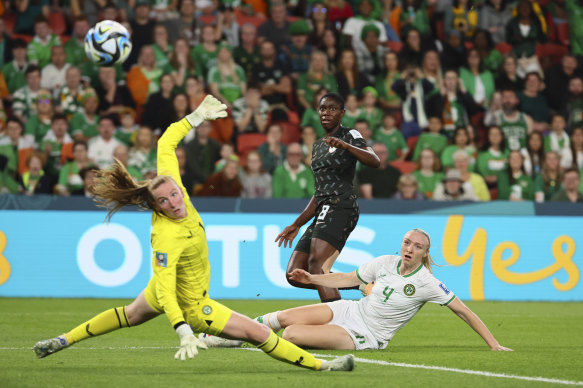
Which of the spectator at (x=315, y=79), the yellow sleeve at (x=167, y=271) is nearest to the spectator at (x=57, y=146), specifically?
the spectator at (x=315, y=79)

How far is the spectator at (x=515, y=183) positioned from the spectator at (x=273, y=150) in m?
3.58

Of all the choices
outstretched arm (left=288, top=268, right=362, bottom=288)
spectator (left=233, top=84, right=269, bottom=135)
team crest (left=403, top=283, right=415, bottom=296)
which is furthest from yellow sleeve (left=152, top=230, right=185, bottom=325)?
spectator (left=233, top=84, right=269, bottom=135)

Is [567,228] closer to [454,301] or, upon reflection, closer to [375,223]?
[375,223]

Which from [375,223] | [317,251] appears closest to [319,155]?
[317,251]

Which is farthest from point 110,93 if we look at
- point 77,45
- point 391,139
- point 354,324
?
point 354,324

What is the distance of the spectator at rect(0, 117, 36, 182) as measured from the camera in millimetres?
14672

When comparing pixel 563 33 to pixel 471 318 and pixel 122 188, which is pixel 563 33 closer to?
pixel 471 318

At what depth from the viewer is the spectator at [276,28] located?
17.5m

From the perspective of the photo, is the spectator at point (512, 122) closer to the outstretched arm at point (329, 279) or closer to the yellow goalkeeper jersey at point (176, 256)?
the outstretched arm at point (329, 279)

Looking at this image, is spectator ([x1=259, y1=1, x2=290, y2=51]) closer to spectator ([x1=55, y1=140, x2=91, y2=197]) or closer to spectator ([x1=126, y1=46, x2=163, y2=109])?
spectator ([x1=126, y1=46, x2=163, y2=109])

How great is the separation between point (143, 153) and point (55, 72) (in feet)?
8.37

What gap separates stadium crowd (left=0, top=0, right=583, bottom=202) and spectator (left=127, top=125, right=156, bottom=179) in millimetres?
22

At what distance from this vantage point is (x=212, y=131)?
15.9 meters

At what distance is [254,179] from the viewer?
14.9 metres
